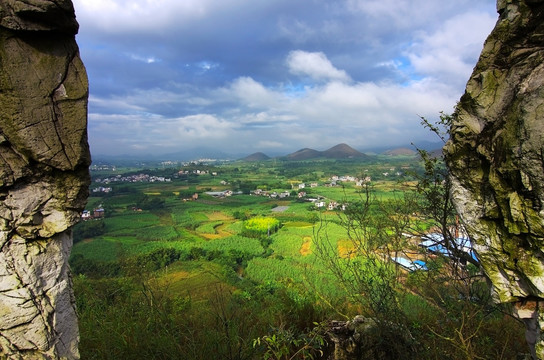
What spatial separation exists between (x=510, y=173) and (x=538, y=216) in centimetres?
37

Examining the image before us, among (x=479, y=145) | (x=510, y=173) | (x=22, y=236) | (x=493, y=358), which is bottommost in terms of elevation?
(x=493, y=358)

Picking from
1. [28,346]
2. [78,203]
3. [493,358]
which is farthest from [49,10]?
[493,358]

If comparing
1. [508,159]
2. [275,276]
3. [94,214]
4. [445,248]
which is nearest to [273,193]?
[94,214]

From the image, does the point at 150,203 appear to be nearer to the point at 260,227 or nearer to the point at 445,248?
the point at 260,227

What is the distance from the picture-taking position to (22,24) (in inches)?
90.7

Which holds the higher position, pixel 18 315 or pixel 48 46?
pixel 48 46

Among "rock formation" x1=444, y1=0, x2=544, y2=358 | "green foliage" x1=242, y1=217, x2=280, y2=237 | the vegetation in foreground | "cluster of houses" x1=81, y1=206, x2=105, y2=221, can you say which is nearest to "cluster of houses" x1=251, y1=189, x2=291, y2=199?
the vegetation in foreground

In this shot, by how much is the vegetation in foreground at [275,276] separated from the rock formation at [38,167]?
105 cm

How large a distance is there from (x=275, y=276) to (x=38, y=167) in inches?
736

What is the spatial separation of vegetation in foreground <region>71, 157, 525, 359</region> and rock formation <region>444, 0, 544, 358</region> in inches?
30.0

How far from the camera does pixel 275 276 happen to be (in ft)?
64.7

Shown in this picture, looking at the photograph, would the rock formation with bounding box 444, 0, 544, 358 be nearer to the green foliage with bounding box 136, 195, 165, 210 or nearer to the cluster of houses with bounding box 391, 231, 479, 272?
the cluster of houses with bounding box 391, 231, 479, 272

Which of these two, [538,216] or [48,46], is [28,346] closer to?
[48,46]

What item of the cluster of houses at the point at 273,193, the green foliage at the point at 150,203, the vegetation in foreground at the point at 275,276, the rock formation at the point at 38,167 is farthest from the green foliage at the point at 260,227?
the rock formation at the point at 38,167
